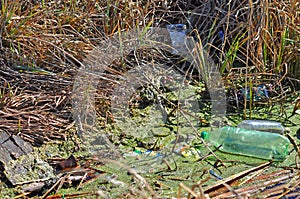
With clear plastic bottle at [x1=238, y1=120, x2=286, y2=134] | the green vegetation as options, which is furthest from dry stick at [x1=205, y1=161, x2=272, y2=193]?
clear plastic bottle at [x1=238, y1=120, x2=286, y2=134]

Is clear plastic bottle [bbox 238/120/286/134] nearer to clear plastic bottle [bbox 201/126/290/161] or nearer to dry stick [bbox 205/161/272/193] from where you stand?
clear plastic bottle [bbox 201/126/290/161]

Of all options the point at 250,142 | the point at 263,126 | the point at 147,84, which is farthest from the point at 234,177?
the point at 147,84

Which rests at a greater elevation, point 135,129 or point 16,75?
point 16,75

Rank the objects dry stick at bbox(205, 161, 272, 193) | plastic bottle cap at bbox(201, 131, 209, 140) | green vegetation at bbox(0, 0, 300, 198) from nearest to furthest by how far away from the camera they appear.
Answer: dry stick at bbox(205, 161, 272, 193) < green vegetation at bbox(0, 0, 300, 198) < plastic bottle cap at bbox(201, 131, 209, 140)

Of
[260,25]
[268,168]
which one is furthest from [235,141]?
[260,25]

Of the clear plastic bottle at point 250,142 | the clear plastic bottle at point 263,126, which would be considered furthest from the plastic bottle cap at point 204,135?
the clear plastic bottle at point 263,126

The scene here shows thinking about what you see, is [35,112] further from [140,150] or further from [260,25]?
[260,25]

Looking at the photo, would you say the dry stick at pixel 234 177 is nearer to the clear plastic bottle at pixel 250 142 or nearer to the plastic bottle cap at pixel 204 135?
the clear plastic bottle at pixel 250 142

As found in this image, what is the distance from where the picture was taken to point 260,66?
3066mm

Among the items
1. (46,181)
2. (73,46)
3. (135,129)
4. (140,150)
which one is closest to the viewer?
(46,181)

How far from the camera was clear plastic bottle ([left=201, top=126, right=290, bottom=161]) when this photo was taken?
2.51 meters

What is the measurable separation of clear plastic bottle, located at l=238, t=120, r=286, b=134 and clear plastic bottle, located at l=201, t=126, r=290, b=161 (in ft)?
0.28

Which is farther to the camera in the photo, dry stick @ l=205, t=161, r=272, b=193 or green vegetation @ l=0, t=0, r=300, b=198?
green vegetation @ l=0, t=0, r=300, b=198

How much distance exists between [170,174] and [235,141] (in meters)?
0.44
